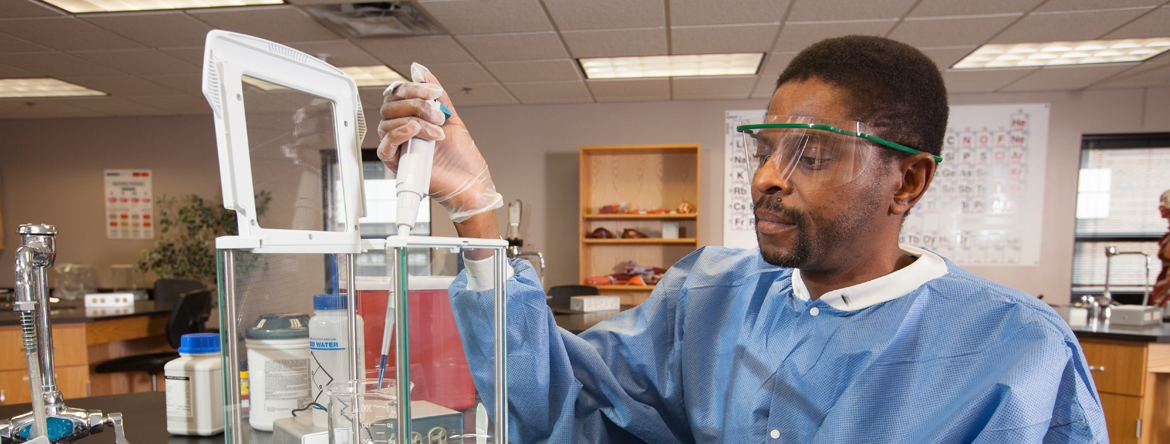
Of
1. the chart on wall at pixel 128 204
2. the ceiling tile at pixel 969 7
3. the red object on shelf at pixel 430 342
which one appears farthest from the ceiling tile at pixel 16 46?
the ceiling tile at pixel 969 7

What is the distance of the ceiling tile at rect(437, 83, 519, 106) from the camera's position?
440cm

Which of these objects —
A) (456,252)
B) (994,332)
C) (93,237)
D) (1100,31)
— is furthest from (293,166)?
(93,237)

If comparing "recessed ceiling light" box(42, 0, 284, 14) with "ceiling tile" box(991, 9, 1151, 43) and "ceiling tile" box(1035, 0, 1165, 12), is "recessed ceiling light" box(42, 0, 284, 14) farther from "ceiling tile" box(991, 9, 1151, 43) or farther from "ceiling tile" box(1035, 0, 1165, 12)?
"ceiling tile" box(991, 9, 1151, 43)

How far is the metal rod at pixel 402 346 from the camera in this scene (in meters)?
0.56

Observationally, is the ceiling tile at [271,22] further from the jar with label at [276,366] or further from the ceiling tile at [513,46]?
the jar with label at [276,366]

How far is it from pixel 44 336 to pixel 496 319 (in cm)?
67

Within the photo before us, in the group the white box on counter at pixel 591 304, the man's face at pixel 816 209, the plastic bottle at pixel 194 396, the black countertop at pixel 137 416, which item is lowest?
the white box on counter at pixel 591 304

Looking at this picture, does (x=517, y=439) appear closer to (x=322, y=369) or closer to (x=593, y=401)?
(x=593, y=401)

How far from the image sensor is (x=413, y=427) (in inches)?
25.9

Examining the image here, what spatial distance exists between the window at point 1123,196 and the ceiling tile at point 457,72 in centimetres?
461

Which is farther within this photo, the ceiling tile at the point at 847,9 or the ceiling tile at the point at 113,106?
the ceiling tile at the point at 113,106

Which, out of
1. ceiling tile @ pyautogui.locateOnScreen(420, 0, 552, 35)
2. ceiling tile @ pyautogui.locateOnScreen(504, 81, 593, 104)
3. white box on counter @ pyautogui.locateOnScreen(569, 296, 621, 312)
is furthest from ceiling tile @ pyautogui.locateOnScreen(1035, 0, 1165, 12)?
ceiling tile @ pyautogui.locateOnScreen(504, 81, 593, 104)

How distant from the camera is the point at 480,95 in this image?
4.67 m

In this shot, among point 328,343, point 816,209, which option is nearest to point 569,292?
point 816,209
